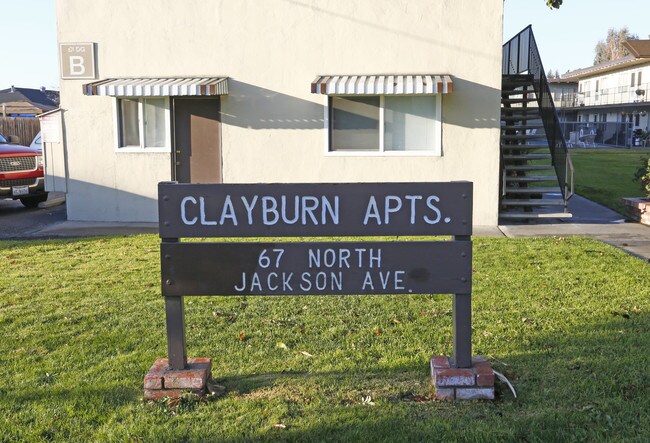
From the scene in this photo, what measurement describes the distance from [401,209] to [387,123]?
8023 millimetres

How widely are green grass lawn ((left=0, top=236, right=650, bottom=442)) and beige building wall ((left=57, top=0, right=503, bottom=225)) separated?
429 centimetres

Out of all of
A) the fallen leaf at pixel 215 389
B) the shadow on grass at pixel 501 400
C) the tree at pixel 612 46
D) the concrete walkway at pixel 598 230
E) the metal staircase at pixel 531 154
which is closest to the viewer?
the shadow on grass at pixel 501 400

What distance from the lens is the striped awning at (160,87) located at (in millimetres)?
11500

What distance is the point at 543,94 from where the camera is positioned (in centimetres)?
1336

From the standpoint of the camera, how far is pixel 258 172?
12.4m

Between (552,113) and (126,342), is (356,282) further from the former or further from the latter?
(552,113)

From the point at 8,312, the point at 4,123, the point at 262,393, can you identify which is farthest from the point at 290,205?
the point at 4,123

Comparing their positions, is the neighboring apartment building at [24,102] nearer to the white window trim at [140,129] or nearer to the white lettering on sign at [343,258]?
the white window trim at [140,129]

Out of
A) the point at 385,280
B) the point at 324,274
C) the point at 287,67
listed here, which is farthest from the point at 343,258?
the point at 287,67

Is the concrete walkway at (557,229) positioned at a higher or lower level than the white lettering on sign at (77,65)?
lower

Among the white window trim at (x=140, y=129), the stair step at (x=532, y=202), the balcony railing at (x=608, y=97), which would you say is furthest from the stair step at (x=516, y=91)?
the balcony railing at (x=608, y=97)

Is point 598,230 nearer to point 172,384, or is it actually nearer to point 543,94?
point 543,94

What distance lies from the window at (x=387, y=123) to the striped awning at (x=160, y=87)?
1.98 meters

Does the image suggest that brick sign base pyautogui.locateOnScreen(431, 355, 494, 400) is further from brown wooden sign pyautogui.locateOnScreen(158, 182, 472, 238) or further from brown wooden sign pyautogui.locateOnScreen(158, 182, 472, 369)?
brown wooden sign pyautogui.locateOnScreen(158, 182, 472, 238)
